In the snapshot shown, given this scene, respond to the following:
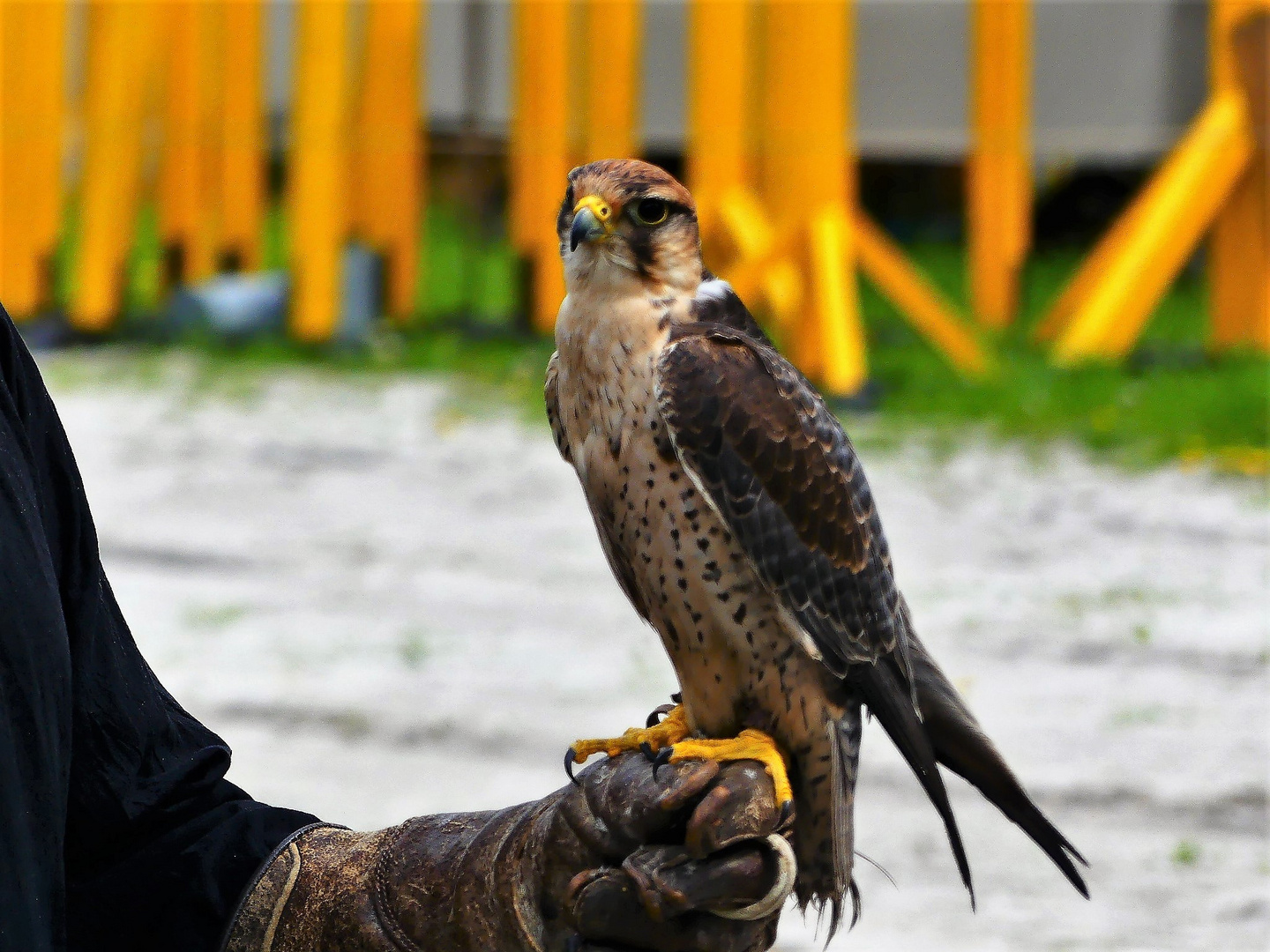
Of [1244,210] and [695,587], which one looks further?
[1244,210]

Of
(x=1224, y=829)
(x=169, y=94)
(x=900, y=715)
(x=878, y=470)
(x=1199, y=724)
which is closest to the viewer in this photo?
(x=900, y=715)

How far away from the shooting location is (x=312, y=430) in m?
7.22

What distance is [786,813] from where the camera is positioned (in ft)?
6.05

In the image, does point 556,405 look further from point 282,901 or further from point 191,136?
point 191,136

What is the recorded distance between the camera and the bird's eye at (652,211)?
1.92 m

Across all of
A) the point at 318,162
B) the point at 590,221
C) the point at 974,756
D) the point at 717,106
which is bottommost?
the point at 974,756

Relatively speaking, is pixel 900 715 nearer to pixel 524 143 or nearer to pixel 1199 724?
pixel 1199 724

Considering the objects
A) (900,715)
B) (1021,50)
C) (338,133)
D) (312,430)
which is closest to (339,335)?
(338,133)

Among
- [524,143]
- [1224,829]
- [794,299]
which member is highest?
[524,143]

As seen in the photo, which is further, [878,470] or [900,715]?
A: [878,470]

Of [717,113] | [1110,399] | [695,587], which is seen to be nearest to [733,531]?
[695,587]

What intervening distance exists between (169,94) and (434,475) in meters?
4.26

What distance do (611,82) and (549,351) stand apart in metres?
1.41

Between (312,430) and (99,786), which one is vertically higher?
(99,786)
